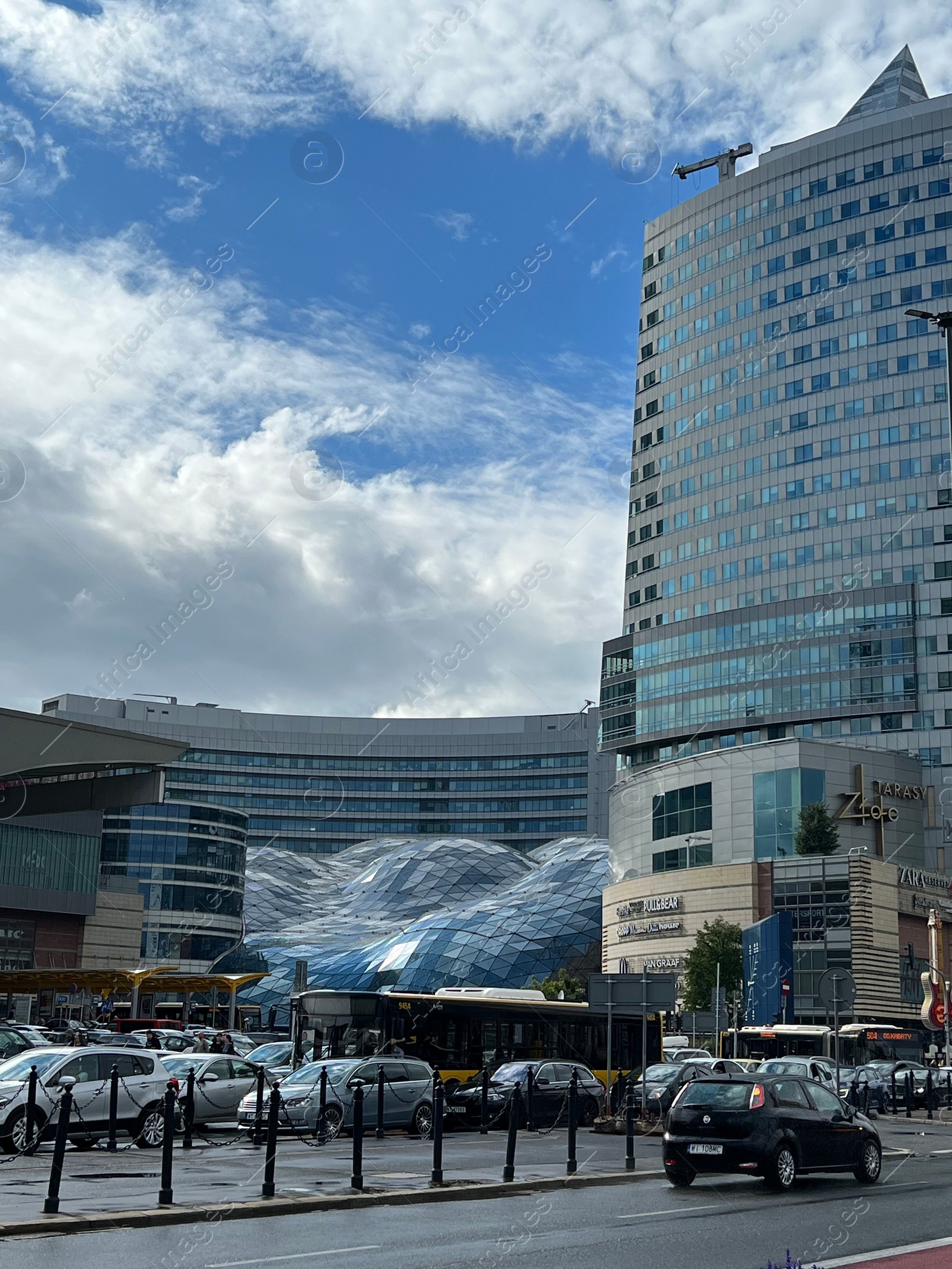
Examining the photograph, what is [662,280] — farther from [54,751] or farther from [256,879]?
[54,751]

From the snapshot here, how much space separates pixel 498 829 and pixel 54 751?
168284 mm

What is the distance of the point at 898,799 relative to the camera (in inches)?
3915

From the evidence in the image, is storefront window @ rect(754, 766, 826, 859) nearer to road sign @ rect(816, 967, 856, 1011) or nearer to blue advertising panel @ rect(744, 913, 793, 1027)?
blue advertising panel @ rect(744, 913, 793, 1027)

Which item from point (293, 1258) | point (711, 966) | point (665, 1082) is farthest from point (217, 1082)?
point (711, 966)

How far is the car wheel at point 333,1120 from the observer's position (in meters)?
27.6

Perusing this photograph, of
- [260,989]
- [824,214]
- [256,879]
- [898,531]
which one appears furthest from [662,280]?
[256,879]

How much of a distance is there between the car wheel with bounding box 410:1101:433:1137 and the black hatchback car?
10547mm

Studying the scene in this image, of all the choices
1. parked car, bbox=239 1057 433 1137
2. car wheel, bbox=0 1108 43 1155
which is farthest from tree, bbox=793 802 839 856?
car wheel, bbox=0 1108 43 1155

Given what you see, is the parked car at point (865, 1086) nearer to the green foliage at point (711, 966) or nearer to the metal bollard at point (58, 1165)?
the metal bollard at point (58, 1165)

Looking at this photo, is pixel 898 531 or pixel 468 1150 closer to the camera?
pixel 468 1150

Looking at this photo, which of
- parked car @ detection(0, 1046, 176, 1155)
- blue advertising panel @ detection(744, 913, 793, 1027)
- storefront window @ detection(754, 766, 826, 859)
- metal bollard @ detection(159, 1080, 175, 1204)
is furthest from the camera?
storefront window @ detection(754, 766, 826, 859)

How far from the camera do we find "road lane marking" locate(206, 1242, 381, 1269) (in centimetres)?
1181

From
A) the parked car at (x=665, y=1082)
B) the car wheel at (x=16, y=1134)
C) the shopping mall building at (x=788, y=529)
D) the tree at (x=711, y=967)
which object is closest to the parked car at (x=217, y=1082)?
the car wheel at (x=16, y=1134)

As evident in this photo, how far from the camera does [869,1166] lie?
807 inches
